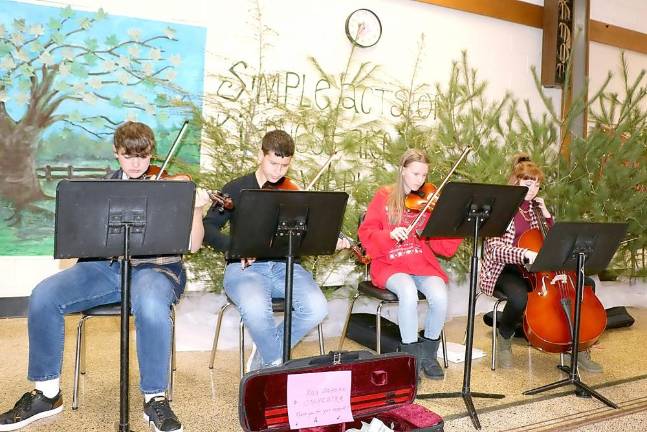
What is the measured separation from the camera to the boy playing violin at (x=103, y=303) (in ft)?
7.39

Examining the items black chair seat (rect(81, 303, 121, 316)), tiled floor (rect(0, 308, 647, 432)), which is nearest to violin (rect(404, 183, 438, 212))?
tiled floor (rect(0, 308, 647, 432))

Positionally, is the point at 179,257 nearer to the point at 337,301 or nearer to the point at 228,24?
the point at 337,301

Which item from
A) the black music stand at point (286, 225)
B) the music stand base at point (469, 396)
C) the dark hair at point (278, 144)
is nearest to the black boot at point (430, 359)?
the music stand base at point (469, 396)

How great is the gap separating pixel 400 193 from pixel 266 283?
0.81 metres

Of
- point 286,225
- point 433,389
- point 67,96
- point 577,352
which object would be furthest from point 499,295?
point 67,96

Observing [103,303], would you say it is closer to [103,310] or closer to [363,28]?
[103,310]

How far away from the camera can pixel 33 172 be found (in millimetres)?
3842

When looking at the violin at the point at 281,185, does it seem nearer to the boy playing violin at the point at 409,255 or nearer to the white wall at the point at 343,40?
the boy playing violin at the point at 409,255

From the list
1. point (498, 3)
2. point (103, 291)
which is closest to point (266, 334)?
point (103, 291)

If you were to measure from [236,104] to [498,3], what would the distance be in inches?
109

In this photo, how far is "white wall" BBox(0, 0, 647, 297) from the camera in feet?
13.3

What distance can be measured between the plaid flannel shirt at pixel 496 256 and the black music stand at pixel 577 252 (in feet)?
1.30

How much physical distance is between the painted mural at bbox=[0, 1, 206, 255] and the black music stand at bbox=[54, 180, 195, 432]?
199cm

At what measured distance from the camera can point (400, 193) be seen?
9.82 feet
